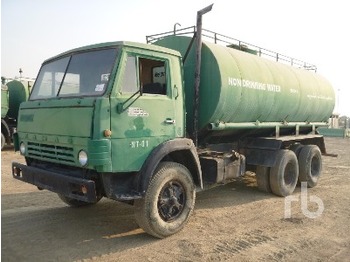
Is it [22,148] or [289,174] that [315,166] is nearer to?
[289,174]

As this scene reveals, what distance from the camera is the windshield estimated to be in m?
4.59

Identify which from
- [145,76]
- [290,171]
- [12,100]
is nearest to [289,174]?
[290,171]

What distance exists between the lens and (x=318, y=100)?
30.6ft

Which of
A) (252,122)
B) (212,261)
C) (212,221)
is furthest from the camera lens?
(252,122)

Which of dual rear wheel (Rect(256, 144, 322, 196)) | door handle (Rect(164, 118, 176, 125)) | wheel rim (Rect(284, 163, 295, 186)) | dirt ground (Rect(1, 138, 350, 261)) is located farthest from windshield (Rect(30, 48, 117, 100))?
wheel rim (Rect(284, 163, 295, 186))

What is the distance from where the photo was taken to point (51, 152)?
496 cm

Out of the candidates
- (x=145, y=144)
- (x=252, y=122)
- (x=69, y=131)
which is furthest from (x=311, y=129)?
(x=69, y=131)

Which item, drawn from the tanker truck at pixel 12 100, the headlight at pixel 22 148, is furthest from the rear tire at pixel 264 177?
the tanker truck at pixel 12 100

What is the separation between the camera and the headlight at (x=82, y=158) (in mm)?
4359

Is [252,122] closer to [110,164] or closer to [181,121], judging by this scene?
[181,121]

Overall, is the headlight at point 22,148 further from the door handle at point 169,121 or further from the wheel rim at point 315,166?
the wheel rim at point 315,166

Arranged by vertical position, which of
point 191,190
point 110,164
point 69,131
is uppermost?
point 69,131

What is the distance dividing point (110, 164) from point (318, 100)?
22.8 ft

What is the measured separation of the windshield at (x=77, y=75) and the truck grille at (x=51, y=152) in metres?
0.75
